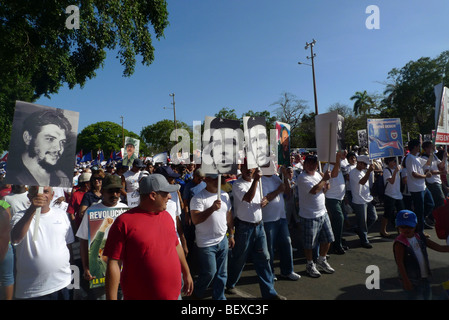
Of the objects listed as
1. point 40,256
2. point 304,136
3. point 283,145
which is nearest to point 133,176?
point 283,145

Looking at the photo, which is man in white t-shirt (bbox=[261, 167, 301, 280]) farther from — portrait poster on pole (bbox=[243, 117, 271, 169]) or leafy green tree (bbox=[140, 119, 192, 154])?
leafy green tree (bbox=[140, 119, 192, 154])

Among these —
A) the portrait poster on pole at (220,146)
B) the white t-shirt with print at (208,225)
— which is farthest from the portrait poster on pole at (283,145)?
the white t-shirt with print at (208,225)

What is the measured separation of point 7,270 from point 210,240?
1969mm

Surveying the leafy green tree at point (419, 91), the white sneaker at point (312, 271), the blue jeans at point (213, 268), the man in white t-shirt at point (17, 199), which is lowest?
the white sneaker at point (312, 271)

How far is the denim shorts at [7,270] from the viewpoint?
278 cm

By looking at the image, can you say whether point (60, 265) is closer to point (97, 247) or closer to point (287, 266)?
point (97, 247)

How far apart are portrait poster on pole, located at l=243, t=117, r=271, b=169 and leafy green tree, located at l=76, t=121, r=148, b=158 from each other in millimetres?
67724

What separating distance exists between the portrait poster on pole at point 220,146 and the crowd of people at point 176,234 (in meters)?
0.18

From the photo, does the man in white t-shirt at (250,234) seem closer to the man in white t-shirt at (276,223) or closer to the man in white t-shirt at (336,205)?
the man in white t-shirt at (276,223)

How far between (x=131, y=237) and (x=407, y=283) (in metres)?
2.45

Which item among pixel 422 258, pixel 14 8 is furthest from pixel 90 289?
pixel 14 8

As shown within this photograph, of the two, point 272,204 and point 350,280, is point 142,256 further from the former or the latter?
point 350,280

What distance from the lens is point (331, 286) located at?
4.16 metres

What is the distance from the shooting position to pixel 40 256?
263 cm
